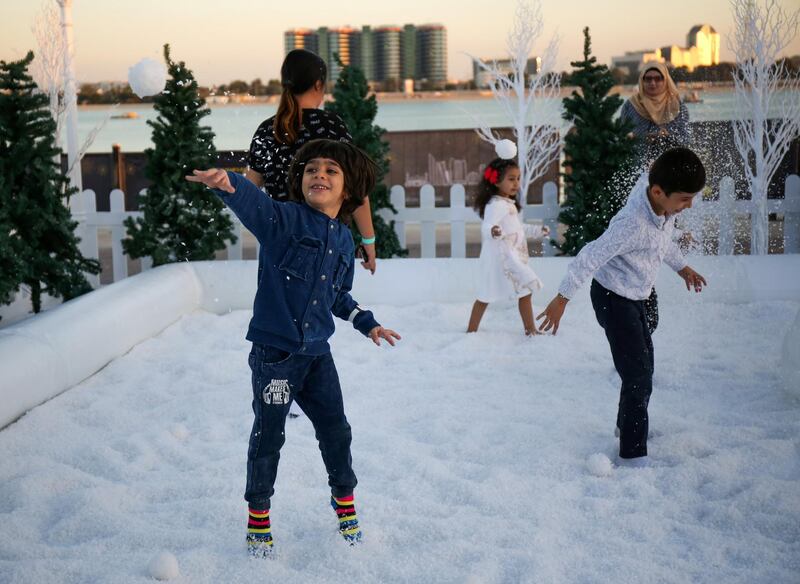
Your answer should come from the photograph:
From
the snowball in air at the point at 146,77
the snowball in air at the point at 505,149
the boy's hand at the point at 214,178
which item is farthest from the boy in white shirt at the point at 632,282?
the snowball in air at the point at 146,77

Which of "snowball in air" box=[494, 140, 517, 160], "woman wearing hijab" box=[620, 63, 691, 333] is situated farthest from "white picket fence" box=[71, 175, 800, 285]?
"snowball in air" box=[494, 140, 517, 160]

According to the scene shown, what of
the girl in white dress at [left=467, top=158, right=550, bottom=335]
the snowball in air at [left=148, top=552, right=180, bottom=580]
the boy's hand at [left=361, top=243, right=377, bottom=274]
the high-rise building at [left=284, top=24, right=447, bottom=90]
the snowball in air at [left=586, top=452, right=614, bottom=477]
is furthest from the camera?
the high-rise building at [left=284, top=24, right=447, bottom=90]

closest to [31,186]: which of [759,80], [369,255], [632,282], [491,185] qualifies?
[369,255]

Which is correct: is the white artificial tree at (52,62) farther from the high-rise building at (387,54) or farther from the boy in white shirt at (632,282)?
the high-rise building at (387,54)

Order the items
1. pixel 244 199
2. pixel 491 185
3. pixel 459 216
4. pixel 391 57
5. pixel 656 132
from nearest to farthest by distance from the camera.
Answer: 1. pixel 244 199
2. pixel 491 185
3. pixel 656 132
4. pixel 459 216
5. pixel 391 57

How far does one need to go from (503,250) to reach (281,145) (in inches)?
101

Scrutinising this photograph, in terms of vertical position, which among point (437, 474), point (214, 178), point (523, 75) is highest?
point (523, 75)

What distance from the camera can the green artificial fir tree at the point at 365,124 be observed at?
8.25 metres

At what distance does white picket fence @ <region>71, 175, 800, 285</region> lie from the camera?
27.1 ft

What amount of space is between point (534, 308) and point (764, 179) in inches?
Answer: 162

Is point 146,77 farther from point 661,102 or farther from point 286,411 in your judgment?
point 661,102

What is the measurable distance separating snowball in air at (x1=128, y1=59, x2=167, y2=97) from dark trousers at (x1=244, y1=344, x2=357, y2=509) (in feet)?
9.27

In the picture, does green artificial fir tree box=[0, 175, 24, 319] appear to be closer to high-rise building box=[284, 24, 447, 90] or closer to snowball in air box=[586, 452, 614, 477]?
snowball in air box=[586, 452, 614, 477]

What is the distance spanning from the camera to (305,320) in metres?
2.94
